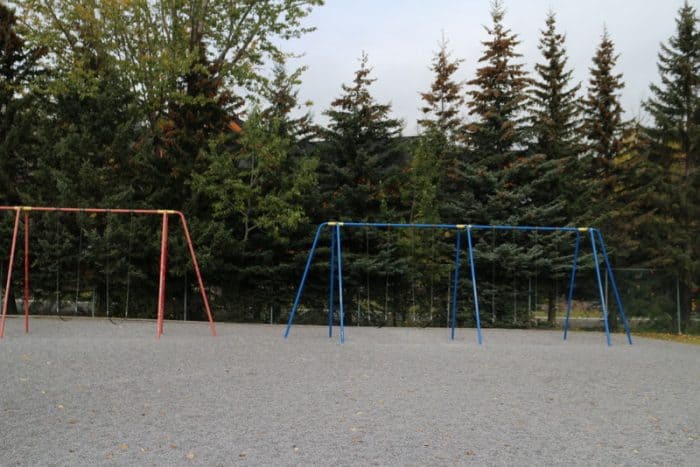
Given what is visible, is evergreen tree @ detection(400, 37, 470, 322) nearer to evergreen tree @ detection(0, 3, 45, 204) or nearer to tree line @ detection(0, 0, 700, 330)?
tree line @ detection(0, 0, 700, 330)

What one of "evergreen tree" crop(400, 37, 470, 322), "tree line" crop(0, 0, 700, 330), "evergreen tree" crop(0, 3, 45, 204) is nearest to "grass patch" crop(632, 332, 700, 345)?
"tree line" crop(0, 0, 700, 330)

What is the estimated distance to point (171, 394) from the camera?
677 centimetres

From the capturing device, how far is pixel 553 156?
830 inches

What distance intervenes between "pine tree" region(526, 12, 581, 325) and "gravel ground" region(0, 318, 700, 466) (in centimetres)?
746

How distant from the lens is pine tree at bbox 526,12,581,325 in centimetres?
1912

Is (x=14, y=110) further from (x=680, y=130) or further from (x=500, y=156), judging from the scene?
(x=680, y=130)

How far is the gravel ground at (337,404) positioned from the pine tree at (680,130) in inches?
388

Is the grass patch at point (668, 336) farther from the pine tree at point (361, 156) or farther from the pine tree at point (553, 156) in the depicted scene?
the pine tree at point (361, 156)

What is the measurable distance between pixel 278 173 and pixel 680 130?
12237 mm

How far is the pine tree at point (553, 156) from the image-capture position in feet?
62.7

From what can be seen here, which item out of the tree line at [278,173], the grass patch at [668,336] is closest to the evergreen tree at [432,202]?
the tree line at [278,173]

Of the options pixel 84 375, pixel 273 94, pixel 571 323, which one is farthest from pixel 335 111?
pixel 84 375

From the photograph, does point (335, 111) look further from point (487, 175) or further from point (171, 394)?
point (171, 394)

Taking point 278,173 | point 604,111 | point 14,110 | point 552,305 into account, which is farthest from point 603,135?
point 14,110
